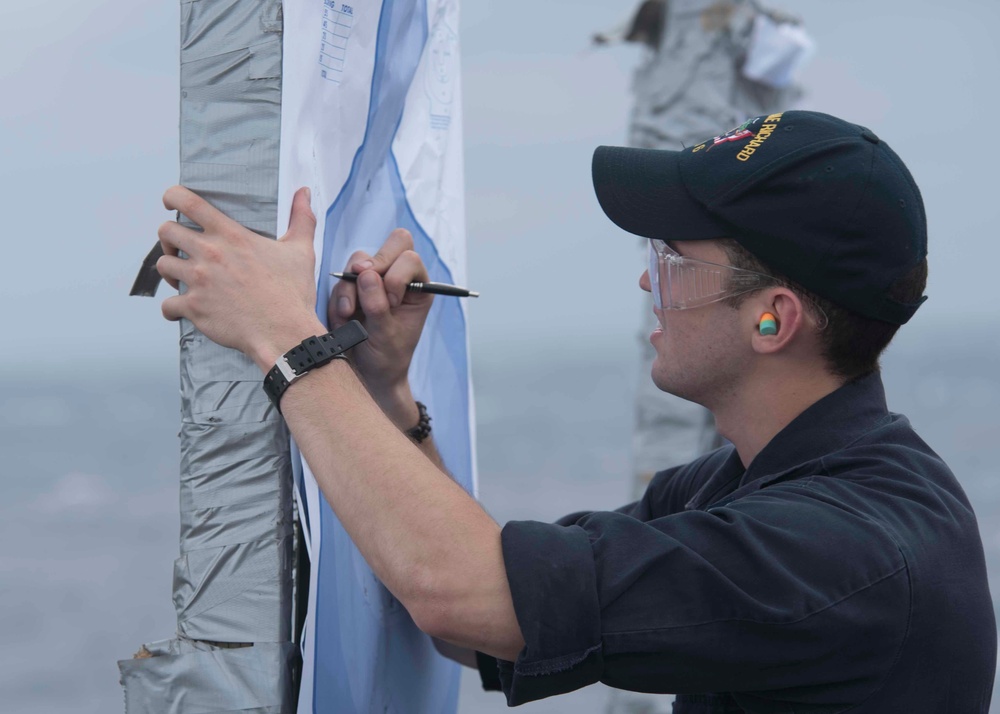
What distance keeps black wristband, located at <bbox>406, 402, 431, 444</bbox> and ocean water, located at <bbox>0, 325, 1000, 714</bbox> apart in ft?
2.60

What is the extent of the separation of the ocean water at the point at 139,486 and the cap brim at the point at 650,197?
517 mm

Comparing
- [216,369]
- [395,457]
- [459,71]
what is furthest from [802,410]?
[459,71]

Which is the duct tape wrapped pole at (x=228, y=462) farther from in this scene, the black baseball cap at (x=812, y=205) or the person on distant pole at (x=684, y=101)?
the person on distant pole at (x=684, y=101)

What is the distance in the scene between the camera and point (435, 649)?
1.82 m

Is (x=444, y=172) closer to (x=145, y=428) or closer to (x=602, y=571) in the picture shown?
(x=602, y=571)

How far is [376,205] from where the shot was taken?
161cm

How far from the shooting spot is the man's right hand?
1.49 metres

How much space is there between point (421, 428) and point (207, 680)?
23.7 inches

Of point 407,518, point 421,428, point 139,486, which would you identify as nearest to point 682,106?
point 421,428

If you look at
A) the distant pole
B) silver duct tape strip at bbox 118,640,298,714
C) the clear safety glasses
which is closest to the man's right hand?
the clear safety glasses

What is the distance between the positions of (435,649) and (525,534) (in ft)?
2.59

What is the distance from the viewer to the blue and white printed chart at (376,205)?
1.32m

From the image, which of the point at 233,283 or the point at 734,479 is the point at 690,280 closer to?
the point at 734,479

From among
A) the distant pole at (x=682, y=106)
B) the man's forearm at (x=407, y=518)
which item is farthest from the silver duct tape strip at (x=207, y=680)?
the distant pole at (x=682, y=106)
